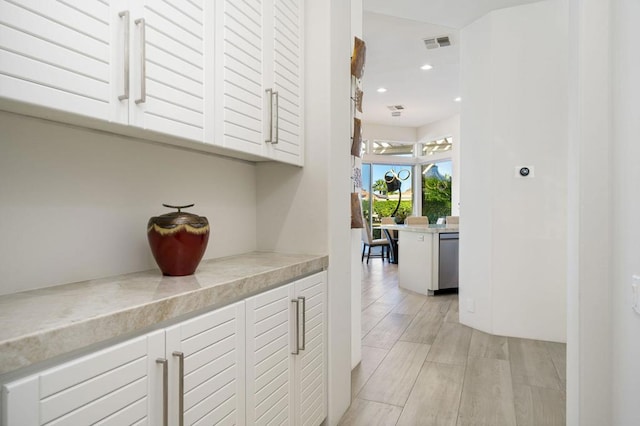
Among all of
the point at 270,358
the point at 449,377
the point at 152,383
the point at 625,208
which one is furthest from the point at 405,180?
the point at 152,383

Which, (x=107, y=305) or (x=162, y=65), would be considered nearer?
(x=107, y=305)

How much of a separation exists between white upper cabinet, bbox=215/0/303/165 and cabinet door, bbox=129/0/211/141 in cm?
11

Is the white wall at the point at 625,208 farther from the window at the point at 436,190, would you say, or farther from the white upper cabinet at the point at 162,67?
the window at the point at 436,190

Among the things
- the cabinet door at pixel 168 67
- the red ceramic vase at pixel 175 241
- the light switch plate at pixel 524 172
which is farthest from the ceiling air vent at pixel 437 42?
the red ceramic vase at pixel 175 241

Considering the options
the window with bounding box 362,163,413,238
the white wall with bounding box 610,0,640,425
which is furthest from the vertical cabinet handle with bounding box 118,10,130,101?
the window with bounding box 362,163,413,238

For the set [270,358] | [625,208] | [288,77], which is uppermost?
[288,77]

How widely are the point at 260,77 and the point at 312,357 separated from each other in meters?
1.29

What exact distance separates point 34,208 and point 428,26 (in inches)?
176

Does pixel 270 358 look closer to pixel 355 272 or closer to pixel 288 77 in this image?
pixel 288 77

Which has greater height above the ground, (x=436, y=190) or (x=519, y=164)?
(x=436, y=190)

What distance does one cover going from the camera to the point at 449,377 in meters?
2.68

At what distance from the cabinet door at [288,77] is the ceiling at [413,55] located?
1.99 metres

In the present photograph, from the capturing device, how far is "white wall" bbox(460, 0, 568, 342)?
343 cm

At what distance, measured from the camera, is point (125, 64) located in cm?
103
